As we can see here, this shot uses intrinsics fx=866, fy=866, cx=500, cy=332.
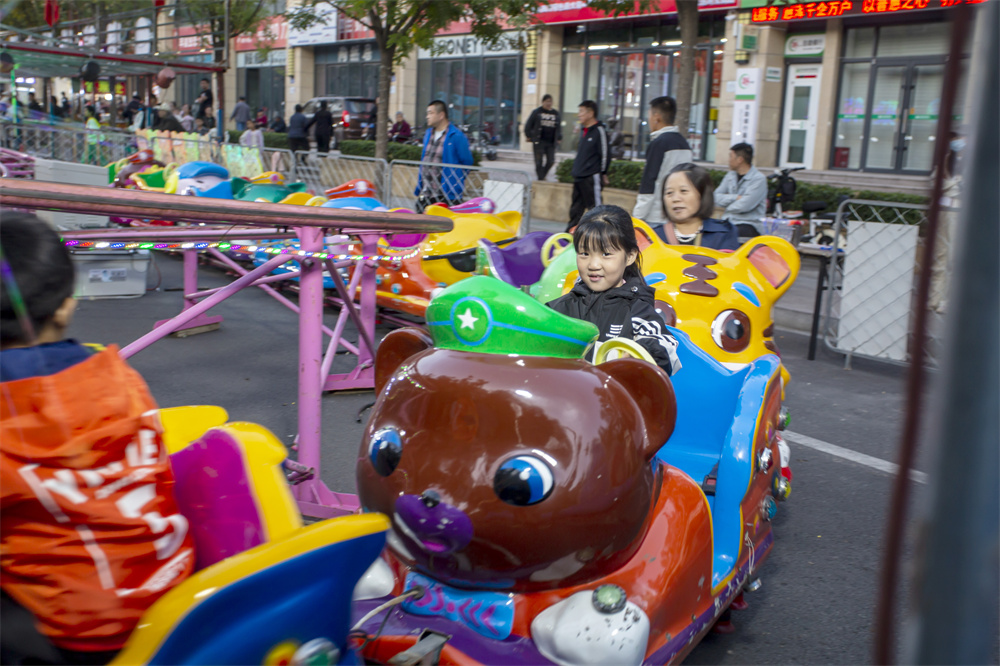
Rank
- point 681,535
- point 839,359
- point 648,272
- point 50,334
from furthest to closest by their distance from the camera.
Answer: point 839,359 → point 648,272 → point 681,535 → point 50,334

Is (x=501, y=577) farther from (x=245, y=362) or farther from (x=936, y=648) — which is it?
(x=245, y=362)

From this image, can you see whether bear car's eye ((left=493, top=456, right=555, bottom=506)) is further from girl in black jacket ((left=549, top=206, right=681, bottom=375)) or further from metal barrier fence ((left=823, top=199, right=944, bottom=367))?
metal barrier fence ((left=823, top=199, right=944, bottom=367))

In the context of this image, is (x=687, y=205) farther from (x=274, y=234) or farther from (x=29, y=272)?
(x=29, y=272)

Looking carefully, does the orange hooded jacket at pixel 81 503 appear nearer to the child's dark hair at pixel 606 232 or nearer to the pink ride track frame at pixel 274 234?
the pink ride track frame at pixel 274 234

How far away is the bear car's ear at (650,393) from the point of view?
2.29 meters

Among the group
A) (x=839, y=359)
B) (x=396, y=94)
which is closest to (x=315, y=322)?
(x=839, y=359)

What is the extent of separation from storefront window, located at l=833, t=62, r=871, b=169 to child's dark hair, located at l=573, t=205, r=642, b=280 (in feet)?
52.8

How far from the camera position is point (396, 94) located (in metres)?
27.4

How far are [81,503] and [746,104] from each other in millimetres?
18217

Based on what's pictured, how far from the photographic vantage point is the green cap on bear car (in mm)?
2252

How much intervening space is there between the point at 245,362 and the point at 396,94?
22.3 metres

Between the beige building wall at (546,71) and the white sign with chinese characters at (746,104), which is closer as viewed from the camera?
the white sign with chinese characters at (746,104)

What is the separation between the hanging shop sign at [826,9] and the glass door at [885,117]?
4.11ft

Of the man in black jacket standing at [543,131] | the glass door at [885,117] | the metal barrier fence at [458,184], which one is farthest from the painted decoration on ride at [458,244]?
the glass door at [885,117]
